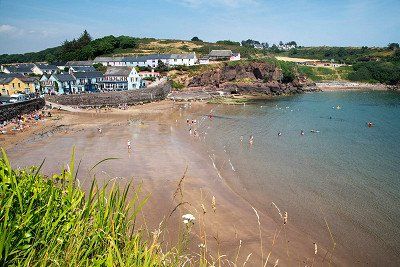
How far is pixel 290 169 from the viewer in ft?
94.1

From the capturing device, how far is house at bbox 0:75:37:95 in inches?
2386

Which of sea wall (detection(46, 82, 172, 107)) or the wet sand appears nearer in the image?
the wet sand

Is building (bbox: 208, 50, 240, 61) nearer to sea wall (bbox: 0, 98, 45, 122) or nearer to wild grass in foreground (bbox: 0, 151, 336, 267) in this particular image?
sea wall (bbox: 0, 98, 45, 122)

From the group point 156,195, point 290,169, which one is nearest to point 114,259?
point 156,195

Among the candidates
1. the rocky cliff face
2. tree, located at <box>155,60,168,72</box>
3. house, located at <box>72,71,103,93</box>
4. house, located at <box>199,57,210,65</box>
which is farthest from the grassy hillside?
house, located at <box>72,71,103,93</box>

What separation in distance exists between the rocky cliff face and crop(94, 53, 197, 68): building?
12041 millimetres

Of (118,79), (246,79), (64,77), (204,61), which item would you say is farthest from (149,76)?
(246,79)

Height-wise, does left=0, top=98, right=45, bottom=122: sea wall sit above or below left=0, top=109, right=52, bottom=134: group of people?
above

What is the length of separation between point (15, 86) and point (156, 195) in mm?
53341

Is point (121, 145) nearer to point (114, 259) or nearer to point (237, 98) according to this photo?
point (114, 259)

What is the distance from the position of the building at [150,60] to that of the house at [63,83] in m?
30.1

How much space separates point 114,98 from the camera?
6625 cm

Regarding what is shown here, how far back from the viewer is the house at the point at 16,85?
60.6 m

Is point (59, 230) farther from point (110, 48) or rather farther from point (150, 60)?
point (110, 48)
